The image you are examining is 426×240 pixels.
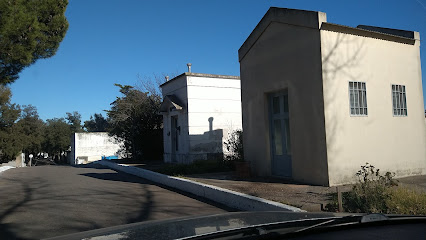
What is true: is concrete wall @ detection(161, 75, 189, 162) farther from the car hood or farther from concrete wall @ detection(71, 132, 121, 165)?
concrete wall @ detection(71, 132, 121, 165)

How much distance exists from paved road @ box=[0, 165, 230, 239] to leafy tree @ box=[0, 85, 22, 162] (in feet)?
89.7

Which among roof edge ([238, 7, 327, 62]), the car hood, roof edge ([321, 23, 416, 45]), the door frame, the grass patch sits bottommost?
the grass patch

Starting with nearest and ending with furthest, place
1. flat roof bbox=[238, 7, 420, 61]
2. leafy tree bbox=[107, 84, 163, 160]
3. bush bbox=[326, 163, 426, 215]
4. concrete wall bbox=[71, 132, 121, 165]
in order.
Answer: bush bbox=[326, 163, 426, 215] → flat roof bbox=[238, 7, 420, 61] → leafy tree bbox=[107, 84, 163, 160] → concrete wall bbox=[71, 132, 121, 165]

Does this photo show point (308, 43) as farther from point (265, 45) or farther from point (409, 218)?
point (409, 218)

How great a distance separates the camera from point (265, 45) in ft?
35.4

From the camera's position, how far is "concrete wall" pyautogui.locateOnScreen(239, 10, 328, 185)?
29.1 feet

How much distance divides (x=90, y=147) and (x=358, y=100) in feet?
130

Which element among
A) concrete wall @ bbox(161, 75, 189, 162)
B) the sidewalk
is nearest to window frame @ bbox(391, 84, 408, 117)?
the sidewalk

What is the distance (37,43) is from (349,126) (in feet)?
37.8

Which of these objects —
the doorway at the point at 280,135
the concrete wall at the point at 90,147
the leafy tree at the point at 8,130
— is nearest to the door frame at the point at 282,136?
the doorway at the point at 280,135

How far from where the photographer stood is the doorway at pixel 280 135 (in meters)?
10.2

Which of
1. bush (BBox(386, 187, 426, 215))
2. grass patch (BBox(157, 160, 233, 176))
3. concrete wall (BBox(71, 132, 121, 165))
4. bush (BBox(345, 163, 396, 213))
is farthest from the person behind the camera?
concrete wall (BBox(71, 132, 121, 165))

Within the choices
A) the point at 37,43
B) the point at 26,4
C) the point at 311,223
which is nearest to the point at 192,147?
the point at 37,43

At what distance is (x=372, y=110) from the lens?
9.56m
